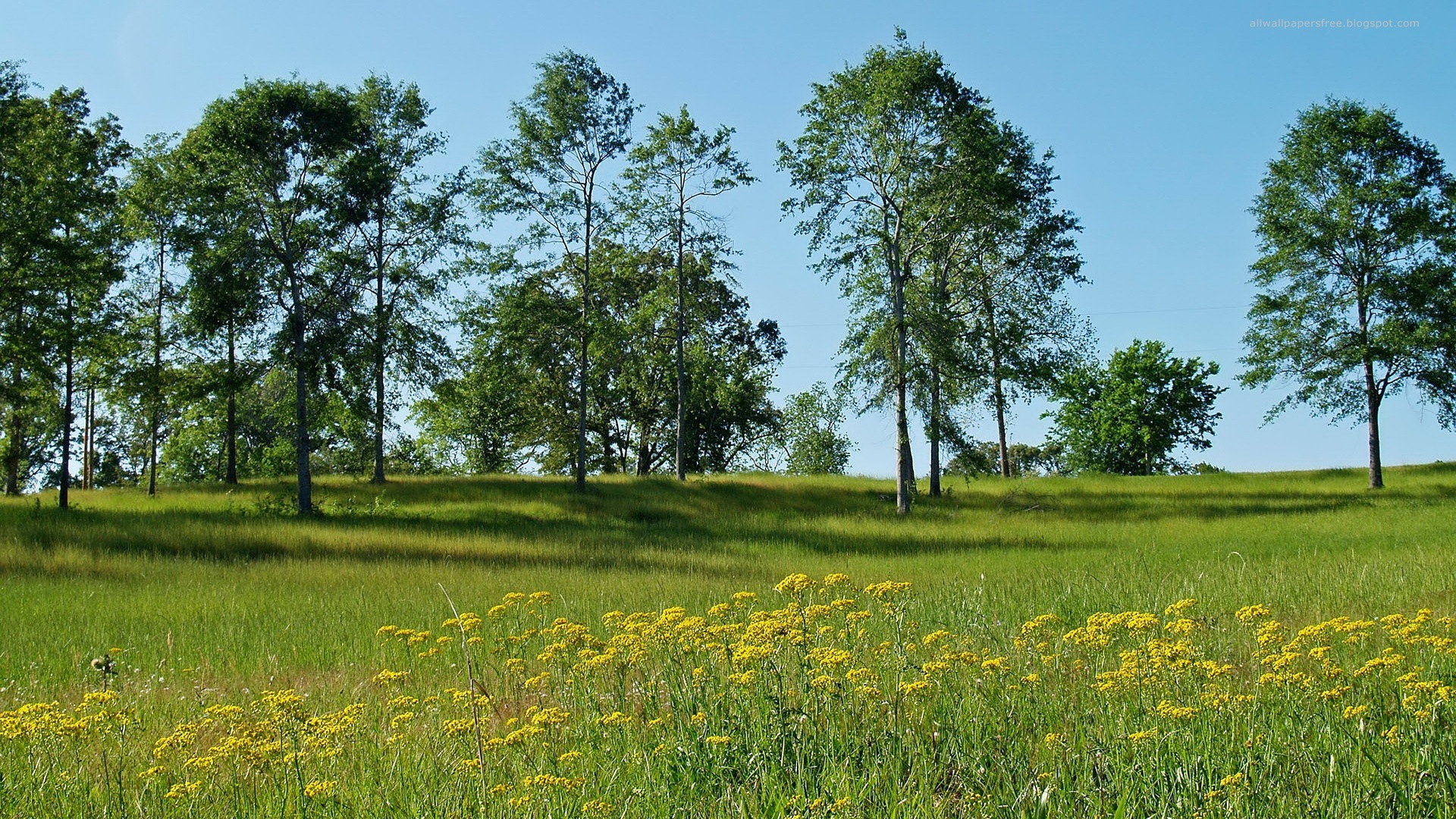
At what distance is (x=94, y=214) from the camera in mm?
28578

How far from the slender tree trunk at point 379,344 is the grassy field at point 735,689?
10859mm

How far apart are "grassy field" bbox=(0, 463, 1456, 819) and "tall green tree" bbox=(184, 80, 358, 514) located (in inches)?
407

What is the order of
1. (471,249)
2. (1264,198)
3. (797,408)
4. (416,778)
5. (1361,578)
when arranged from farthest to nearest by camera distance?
(797,408)
(1264,198)
(471,249)
(1361,578)
(416,778)

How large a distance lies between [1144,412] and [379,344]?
43.5m

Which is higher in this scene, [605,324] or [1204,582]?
[605,324]

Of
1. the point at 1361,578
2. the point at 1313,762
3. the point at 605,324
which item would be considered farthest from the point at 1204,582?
the point at 605,324

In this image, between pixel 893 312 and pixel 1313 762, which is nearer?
pixel 1313 762

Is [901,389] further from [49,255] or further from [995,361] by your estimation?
[49,255]

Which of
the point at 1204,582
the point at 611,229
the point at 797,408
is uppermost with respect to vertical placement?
the point at 611,229

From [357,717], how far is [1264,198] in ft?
130

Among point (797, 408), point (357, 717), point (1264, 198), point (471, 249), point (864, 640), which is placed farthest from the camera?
point (797, 408)

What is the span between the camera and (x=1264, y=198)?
37156 millimetres

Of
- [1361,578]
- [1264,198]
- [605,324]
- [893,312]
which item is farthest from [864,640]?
[1264,198]

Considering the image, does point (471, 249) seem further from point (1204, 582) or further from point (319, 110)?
point (1204, 582)
